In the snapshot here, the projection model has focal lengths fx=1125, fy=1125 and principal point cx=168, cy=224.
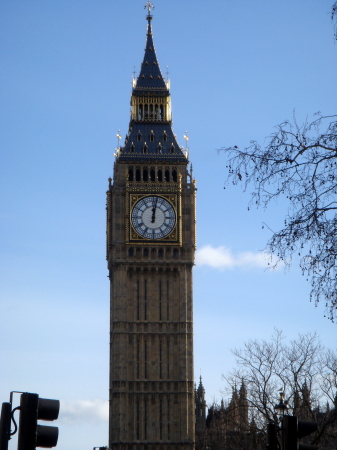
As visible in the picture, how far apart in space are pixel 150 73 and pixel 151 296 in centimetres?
2006

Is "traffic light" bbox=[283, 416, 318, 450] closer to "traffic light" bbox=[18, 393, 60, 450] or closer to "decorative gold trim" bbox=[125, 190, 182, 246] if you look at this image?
"traffic light" bbox=[18, 393, 60, 450]

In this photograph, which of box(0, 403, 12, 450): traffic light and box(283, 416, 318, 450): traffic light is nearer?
box(0, 403, 12, 450): traffic light

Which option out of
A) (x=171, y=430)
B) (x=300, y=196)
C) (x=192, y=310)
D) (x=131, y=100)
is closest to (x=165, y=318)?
(x=192, y=310)

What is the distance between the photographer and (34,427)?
15.5 m

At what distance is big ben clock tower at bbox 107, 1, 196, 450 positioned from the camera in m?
85.1

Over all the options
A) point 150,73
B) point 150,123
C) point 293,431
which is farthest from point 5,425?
point 150,73

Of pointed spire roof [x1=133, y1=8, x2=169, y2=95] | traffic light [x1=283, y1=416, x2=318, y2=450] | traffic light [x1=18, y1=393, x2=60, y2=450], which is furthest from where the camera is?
pointed spire roof [x1=133, y1=8, x2=169, y2=95]

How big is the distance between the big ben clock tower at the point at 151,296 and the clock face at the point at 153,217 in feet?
0.26

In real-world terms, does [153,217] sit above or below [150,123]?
below

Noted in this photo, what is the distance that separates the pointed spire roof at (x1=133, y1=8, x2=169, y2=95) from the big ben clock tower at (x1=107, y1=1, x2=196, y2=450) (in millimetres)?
5212

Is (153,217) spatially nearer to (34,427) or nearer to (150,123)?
(150,123)

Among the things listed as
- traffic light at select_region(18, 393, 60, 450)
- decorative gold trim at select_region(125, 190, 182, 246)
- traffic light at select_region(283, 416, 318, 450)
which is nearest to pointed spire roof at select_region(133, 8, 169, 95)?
decorative gold trim at select_region(125, 190, 182, 246)

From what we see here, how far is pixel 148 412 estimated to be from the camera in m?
85.3

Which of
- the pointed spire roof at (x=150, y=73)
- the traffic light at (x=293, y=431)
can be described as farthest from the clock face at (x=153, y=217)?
the traffic light at (x=293, y=431)
